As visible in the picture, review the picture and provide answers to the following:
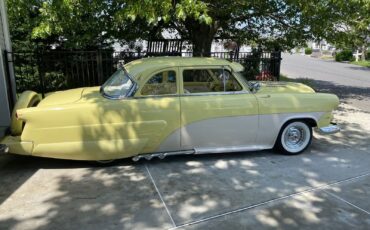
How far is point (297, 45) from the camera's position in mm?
10211

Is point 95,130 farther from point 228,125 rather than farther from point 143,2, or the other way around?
point 143,2

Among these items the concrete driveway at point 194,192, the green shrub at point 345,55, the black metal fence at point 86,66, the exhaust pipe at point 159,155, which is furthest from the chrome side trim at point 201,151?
the green shrub at point 345,55

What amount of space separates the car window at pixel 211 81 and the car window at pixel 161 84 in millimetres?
233

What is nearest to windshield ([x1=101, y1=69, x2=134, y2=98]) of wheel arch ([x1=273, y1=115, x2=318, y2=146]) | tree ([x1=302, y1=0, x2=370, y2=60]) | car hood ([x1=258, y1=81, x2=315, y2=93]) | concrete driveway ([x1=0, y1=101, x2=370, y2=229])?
concrete driveway ([x1=0, y1=101, x2=370, y2=229])

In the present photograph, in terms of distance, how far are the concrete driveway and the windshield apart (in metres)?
1.04

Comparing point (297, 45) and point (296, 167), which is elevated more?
point (297, 45)

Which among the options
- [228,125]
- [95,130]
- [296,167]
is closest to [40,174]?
[95,130]

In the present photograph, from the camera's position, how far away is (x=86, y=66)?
11016mm

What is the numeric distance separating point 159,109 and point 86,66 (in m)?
6.78

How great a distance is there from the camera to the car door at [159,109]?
4.93m

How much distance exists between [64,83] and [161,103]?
7.68m

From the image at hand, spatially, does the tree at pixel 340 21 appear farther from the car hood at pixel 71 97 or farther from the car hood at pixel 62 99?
the car hood at pixel 62 99

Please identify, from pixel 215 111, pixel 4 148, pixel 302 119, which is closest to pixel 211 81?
pixel 215 111

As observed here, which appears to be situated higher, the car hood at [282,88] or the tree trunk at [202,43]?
the tree trunk at [202,43]
